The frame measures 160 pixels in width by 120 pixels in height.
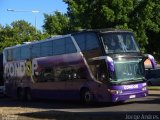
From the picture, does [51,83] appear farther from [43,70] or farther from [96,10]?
[96,10]

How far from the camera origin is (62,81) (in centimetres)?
2644

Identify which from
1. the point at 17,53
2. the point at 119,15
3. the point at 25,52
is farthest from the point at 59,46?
the point at 119,15

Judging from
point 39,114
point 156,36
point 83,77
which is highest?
point 156,36

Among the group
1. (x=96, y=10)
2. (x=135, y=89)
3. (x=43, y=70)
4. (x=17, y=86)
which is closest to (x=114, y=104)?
(x=135, y=89)

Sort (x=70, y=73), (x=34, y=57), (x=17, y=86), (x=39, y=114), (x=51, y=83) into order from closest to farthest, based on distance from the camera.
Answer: (x=39, y=114) < (x=70, y=73) < (x=51, y=83) < (x=34, y=57) < (x=17, y=86)

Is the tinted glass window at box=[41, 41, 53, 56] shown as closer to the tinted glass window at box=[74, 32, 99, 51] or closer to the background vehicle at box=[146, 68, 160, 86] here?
the tinted glass window at box=[74, 32, 99, 51]

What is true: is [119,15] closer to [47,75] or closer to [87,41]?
[47,75]

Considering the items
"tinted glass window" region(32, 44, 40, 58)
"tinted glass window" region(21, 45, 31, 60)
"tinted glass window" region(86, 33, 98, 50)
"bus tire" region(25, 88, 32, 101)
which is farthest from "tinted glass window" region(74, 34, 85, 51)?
"bus tire" region(25, 88, 32, 101)

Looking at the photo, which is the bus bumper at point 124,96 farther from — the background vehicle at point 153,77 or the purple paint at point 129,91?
the background vehicle at point 153,77

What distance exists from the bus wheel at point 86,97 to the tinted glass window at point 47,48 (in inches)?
151

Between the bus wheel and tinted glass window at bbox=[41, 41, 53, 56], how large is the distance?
3843mm

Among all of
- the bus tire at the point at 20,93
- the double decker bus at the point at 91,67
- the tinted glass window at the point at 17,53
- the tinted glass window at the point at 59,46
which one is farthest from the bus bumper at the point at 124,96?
the tinted glass window at the point at 17,53

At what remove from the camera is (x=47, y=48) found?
27.9m

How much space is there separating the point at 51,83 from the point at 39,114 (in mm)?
8941
